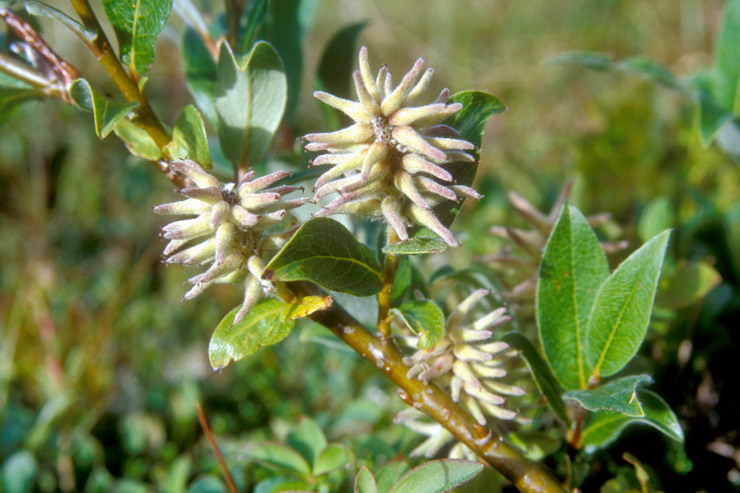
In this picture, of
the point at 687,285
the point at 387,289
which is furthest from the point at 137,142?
the point at 687,285

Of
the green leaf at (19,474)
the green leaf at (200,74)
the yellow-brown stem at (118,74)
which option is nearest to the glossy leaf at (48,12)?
the yellow-brown stem at (118,74)

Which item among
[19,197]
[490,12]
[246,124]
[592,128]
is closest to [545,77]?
[490,12]

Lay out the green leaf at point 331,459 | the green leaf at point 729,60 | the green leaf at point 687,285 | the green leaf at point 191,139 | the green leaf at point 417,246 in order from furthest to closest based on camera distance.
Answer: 1. the green leaf at point 729,60
2. the green leaf at point 687,285
3. the green leaf at point 331,459
4. the green leaf at point 191,139
5. the green leaf at point 417,246

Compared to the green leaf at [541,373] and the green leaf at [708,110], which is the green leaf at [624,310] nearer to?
the green leaf at [541,373]

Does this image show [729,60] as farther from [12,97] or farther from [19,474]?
[19,474]

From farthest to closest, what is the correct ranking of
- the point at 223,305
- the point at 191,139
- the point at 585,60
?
the point at 223,305
the point at 585,60
the point at 191,139
